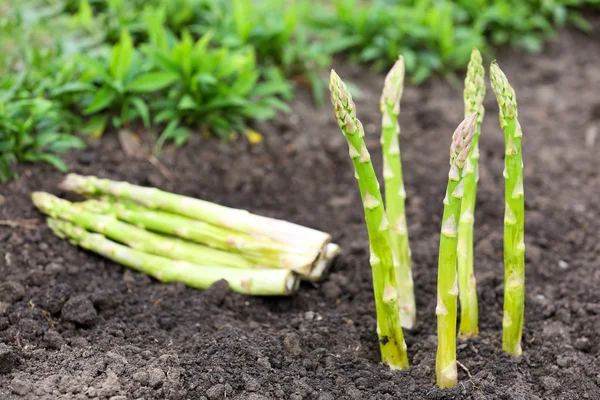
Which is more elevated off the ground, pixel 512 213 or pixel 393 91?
pixel 393 91

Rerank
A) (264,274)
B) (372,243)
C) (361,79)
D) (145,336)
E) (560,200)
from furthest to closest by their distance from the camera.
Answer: (361,79), (560,200), (264,274), (145,336), (372,243)

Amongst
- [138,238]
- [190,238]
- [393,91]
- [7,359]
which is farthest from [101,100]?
[393,91]

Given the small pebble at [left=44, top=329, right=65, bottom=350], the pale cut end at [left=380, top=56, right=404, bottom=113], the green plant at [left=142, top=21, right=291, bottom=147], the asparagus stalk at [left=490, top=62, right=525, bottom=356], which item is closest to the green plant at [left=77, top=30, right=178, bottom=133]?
the green plant at [left=142, top=21, right=291, bottom=147]

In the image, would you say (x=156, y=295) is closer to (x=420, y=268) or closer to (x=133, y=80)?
(x=420, y=268)

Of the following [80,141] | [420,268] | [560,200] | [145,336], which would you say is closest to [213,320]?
[145,336]

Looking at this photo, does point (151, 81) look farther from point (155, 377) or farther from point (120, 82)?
point (155, 377)

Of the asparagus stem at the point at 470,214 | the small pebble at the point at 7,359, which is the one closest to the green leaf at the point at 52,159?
the small pebble at the point at 7,359
